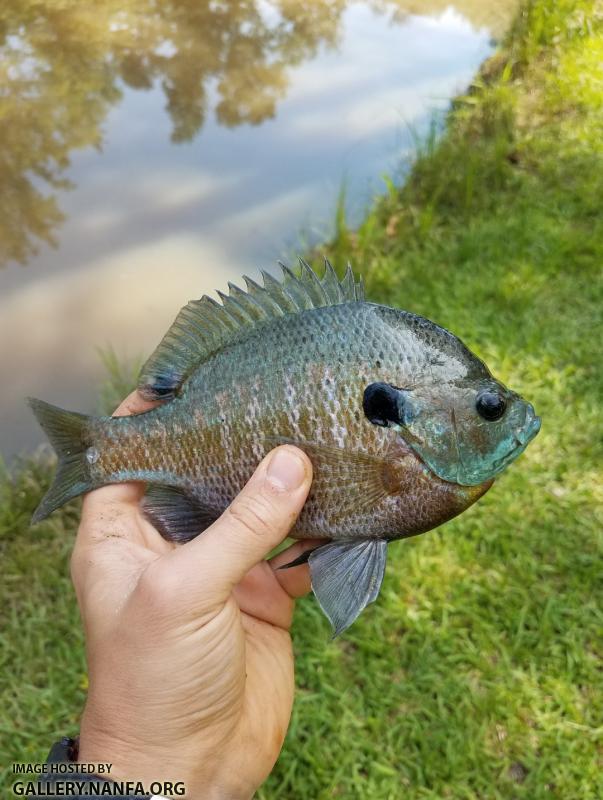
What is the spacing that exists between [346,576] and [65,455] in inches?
40.1

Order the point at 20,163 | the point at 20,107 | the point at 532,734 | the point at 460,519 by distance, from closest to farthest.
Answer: the point at 532,734 < the point at 460,519 < the point at 20,163 < the point at 20,107

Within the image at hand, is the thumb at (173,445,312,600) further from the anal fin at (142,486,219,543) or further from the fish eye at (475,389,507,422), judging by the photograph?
the fish eye at (475,389,507,422)

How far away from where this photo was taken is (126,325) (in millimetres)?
5316

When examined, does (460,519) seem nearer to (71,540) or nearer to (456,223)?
(71,540)

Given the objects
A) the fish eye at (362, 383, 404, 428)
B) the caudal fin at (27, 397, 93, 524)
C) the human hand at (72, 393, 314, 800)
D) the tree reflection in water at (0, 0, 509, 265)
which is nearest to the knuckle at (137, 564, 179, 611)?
the human hand at (72, 393, 314, 800)

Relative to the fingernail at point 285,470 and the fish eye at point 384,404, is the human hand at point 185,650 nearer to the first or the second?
the fingernail at point 285,470

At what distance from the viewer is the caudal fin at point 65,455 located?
87.9 inches

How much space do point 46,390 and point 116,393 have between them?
2.43 ft

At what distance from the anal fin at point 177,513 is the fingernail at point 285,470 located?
0.38 meters

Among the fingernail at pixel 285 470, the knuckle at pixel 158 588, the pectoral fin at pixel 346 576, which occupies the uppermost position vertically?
the fingernail at pixel 285 470

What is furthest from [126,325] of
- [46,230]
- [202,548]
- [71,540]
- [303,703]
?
[202,548]

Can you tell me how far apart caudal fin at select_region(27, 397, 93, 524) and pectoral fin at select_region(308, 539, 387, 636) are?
0.82 meters

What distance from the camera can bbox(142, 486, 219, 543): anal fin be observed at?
7.23ft

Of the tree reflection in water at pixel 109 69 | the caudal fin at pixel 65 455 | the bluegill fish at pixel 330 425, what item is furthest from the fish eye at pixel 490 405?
the tree reflection in water at pixel 109 69
